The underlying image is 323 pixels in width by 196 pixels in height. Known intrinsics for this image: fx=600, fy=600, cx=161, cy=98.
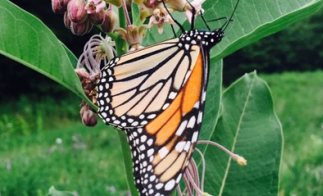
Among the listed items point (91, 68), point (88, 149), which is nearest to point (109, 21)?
point (91, 68)

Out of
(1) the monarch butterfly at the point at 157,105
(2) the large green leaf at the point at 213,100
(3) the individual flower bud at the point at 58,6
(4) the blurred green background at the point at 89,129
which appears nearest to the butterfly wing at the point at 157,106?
(1) the monarch butterfly at the point at 157,105

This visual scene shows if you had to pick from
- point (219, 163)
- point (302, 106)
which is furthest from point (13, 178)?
point (302, 106)

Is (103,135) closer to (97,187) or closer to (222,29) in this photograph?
(97,187)

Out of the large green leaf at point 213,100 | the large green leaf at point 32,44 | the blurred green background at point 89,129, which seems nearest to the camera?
the large green leaf at point 32,44

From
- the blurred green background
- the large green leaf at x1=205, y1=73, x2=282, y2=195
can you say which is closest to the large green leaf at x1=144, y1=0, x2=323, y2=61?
the large green leaf at x1=205, y1=73, x2=282, y2=195

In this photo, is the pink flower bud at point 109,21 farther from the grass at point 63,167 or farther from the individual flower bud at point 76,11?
the grass at point 63,167

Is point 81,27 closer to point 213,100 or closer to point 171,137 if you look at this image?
point 171,137
